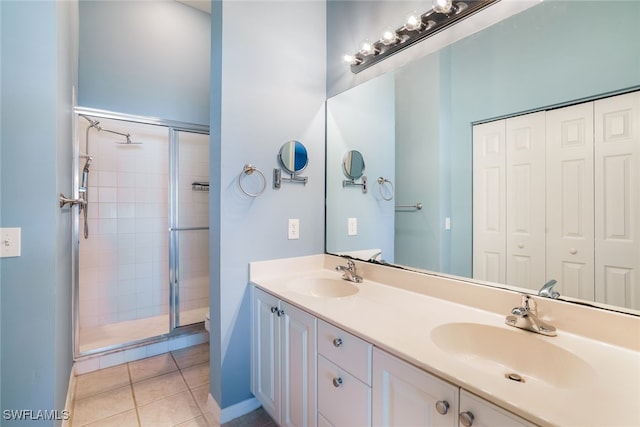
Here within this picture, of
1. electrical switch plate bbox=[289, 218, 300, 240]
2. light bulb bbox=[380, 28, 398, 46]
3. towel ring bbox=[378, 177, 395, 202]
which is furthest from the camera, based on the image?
electrical switch plate bbox=[289, 218, 300, 240]

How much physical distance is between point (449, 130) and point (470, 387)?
1197mm

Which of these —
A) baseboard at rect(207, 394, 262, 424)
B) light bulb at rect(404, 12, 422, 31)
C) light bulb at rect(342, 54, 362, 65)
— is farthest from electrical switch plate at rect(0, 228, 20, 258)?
light bulb at rect(404, 12, 422, 31)

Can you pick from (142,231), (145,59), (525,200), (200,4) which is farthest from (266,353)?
(200,4)

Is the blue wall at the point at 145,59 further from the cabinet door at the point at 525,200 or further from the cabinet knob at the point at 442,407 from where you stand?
the cabinet knob at the point at 442,407

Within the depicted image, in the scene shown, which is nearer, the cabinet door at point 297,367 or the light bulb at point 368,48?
the cabinet door at point 297,367

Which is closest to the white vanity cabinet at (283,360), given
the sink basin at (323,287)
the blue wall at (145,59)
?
the sink basin at (323,287)

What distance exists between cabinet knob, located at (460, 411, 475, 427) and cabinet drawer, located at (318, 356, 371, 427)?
32cm

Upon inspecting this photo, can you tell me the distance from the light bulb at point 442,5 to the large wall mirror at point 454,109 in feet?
0.53

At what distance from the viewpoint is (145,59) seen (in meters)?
2.53

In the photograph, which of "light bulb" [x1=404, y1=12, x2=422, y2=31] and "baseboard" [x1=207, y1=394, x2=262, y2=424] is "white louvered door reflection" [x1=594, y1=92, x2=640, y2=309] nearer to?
"light bulb" [x1=404, y1=12, x2=422, y2=31]

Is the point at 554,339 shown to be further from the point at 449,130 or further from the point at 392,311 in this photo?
the point at 449,130

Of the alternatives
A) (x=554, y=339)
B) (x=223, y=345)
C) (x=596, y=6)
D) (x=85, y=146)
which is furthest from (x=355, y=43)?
(x=85, y=146)

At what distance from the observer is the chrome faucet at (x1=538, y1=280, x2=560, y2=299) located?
103 cm

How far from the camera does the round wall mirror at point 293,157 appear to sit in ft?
5.98
